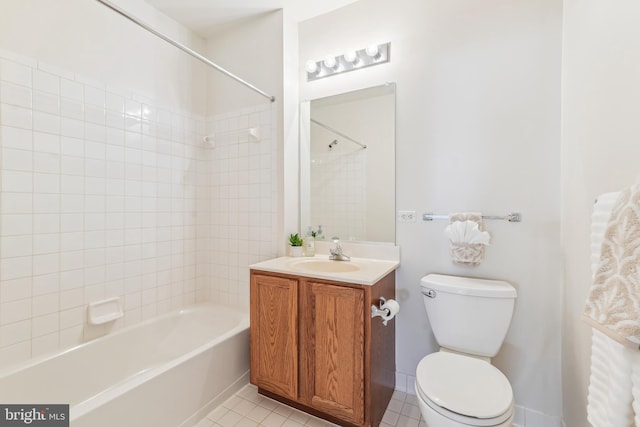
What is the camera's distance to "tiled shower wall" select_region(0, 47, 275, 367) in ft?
4.70

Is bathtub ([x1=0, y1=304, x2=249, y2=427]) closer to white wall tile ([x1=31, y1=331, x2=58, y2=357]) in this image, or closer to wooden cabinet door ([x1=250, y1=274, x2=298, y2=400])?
white wall tile ([x1=31, y1=331, x2=58, y2=357])

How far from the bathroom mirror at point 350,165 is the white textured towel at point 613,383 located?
114 centimetres

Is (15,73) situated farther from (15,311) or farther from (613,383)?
(613,383)

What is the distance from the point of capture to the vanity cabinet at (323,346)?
4.65 feet

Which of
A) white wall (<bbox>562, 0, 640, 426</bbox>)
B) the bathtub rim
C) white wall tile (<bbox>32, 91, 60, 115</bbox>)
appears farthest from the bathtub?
white wall (<bbox>562, 0, 640, 426</bbox>)

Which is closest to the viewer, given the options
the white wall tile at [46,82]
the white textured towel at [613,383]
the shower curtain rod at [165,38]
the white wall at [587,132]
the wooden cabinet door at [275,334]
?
the white textured towel at [613,383]

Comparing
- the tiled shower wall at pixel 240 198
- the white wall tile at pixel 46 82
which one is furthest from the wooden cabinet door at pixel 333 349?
the white wall tile at pixel 46 82

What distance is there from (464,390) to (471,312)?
1.35 feet

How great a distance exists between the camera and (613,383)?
2.23 feet

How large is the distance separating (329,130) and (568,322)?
183 centimetres

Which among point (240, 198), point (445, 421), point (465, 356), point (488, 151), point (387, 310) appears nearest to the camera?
point (445, 421)

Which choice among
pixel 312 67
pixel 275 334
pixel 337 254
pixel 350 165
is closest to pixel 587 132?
pixel 350 165

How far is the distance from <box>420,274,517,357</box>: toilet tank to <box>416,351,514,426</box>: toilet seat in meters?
0.14

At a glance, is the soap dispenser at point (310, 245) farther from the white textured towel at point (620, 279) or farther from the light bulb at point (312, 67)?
the white textured towel at point (620, 279)
